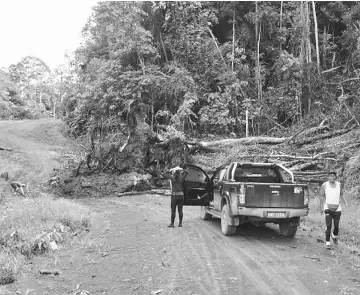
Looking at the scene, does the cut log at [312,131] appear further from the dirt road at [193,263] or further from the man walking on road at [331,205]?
the man walking on road at [331,205]

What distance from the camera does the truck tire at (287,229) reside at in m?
9.72

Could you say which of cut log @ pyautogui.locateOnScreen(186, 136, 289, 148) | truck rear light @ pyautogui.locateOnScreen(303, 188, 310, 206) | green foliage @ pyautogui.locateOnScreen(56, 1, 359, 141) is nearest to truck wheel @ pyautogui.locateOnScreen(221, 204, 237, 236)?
truck rear light @ pyautogui.locateOnScreen(303, 188, 310, 206)

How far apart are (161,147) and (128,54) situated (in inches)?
307

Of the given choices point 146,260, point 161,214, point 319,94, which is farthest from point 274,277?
point 319,94

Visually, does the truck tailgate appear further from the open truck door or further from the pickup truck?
the open truck door

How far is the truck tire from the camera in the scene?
9719 millimetres

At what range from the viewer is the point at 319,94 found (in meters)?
22.5

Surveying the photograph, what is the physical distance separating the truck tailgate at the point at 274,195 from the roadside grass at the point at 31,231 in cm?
471

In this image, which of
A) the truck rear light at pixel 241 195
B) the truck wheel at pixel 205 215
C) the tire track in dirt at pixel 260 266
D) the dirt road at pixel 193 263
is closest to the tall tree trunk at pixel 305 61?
the truck wheel at pixel 205 215

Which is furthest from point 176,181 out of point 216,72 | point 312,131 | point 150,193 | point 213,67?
point 213,67

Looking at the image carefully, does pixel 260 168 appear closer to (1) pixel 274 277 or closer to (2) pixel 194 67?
(1) pixel 274 277

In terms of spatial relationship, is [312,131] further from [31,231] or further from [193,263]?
[31,231]

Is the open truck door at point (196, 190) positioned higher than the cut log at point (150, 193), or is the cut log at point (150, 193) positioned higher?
the open truck door at point (196, 190)

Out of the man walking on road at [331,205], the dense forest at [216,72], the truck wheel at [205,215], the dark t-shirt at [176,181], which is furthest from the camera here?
the dense forest at [216,72]
